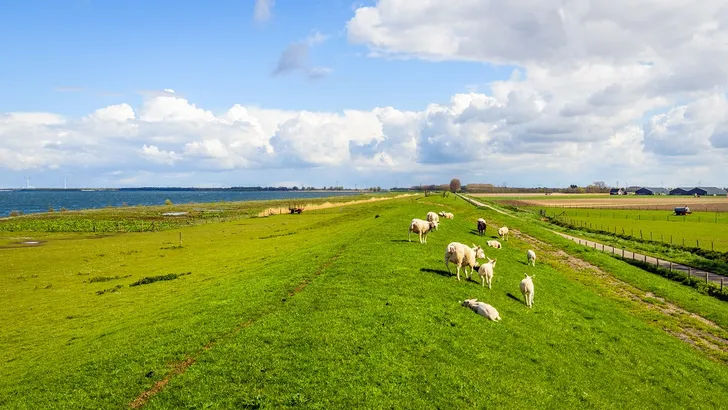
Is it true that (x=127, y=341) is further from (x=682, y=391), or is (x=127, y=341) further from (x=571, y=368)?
(x=682, y=391)

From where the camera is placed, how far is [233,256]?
160ft

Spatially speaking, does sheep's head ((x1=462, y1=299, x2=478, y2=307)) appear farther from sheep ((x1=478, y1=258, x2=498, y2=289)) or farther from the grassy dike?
sheep ((x1=478, y1=258, x2=498, y2=289))

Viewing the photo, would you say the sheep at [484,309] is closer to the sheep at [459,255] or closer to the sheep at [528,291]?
the sheep at [459,255]

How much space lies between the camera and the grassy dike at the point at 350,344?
14297 mm

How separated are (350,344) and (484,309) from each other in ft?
28.1

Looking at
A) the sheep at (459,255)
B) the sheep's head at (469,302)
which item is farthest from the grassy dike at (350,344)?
the sheep at (459,255)

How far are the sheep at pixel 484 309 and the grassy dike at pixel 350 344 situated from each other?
1.93 feet

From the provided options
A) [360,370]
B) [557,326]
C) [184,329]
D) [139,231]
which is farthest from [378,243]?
[139,231]

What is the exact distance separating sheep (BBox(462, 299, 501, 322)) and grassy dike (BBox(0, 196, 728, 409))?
59cm

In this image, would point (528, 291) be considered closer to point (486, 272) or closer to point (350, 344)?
point (486, 272)

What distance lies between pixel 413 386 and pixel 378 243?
74.2 ft

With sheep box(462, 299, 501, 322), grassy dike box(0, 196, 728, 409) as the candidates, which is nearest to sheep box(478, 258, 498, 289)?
grassy dike box(0, 196, 728, 409)

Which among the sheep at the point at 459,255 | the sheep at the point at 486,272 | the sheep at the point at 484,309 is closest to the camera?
the sheep at the point at 484,309

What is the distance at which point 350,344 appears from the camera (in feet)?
54.2
